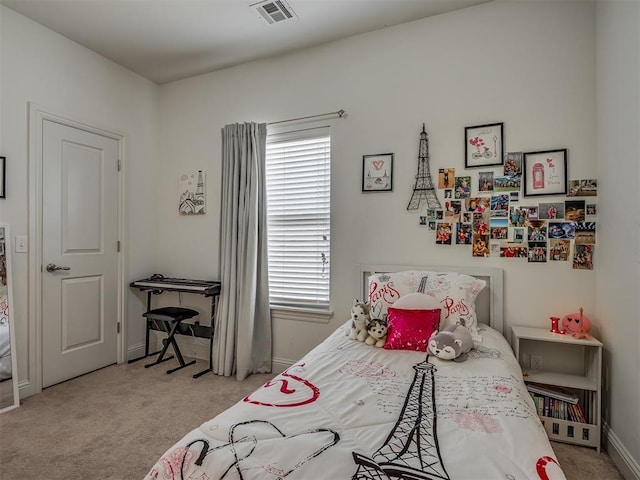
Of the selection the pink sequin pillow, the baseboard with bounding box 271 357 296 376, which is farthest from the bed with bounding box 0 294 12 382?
the pink sequin pillow

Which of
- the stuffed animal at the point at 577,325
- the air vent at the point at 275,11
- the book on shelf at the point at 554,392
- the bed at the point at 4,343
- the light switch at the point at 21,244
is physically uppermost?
the air vent at the point at 275,11

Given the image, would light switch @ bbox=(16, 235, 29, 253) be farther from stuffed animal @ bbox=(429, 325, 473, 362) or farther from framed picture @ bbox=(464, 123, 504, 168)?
framed picture @ bbox=(464, 123, 504, 168)

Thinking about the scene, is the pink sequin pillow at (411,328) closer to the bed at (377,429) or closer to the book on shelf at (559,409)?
the bed at (377,429)

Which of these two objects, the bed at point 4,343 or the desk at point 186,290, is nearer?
the bed at point 4,343

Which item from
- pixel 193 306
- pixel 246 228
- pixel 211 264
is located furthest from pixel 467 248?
pixel 193 306

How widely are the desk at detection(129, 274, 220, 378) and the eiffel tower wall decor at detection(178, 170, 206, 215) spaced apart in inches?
28.7

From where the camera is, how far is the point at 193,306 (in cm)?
361

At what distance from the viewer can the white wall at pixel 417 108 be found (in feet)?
7.57

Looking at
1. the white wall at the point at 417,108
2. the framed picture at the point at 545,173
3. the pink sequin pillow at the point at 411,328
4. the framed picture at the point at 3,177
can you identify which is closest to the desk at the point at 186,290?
the white wall at the point at 417,108

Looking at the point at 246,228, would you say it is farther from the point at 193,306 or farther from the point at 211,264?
the point at 193,306

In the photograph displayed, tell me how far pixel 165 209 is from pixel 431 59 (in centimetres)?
296

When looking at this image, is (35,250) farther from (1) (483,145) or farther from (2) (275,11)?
(1) (483,145)

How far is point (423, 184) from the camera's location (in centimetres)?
266

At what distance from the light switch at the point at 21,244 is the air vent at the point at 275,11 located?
8.10 ft
